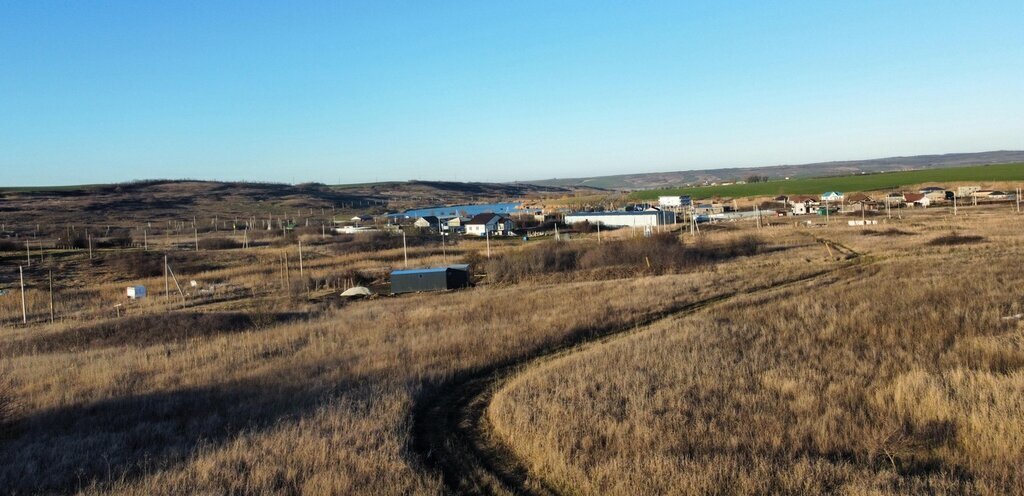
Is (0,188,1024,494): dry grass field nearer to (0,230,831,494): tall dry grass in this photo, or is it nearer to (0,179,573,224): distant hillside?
(0,230,831,494): tall dry grass

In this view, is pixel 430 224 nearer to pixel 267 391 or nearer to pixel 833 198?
pixel 833 198

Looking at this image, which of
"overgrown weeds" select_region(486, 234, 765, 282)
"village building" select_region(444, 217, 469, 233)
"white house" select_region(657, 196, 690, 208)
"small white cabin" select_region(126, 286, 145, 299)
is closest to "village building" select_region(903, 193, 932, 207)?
"white house" select_region(657, 196, 690, 208)

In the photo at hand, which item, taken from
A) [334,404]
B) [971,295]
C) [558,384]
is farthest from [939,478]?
[971,295]

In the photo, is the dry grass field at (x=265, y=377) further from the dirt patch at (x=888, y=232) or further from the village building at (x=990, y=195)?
the village building at (x=990, y=195)

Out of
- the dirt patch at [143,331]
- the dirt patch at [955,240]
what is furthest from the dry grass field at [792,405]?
the dirt patch at [955,240]

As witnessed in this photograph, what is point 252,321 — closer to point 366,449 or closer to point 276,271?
point 366,449
